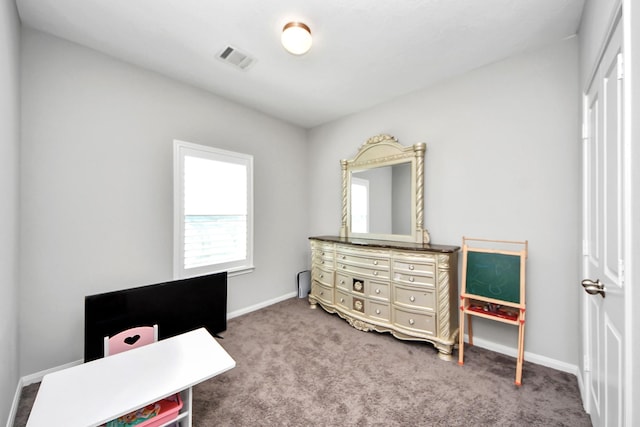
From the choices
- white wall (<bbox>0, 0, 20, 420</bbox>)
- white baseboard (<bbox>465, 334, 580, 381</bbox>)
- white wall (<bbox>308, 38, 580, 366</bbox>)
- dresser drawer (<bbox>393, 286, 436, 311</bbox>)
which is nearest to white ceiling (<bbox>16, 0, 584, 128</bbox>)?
white wall (<bbox>308, 38, 580, 366</bbox>)

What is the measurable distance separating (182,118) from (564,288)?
12.9ft

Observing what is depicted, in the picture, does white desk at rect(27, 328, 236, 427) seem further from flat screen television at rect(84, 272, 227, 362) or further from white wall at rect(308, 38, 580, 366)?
white wall at rect(308, 38, 580, 366)

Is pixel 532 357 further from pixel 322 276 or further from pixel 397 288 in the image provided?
pixel 322 276

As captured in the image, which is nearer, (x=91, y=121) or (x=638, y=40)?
(x=638, y=40)

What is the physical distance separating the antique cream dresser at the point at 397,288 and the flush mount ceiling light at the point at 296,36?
194cm

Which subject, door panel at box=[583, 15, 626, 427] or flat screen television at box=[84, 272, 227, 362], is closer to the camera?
door panel at box=[583, 15, 626, 427]

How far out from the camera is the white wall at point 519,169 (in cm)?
202

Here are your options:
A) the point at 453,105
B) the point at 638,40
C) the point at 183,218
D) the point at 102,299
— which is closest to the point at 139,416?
the point at 102,299

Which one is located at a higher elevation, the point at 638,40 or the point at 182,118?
the point at 182,118

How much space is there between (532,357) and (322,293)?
2.16 m

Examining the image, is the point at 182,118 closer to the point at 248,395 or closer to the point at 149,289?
the point at 149,289

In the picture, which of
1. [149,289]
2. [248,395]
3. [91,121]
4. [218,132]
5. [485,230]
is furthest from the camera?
[218,132]

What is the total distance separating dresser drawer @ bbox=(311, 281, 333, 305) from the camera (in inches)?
125

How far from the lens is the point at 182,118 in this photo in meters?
2.71
